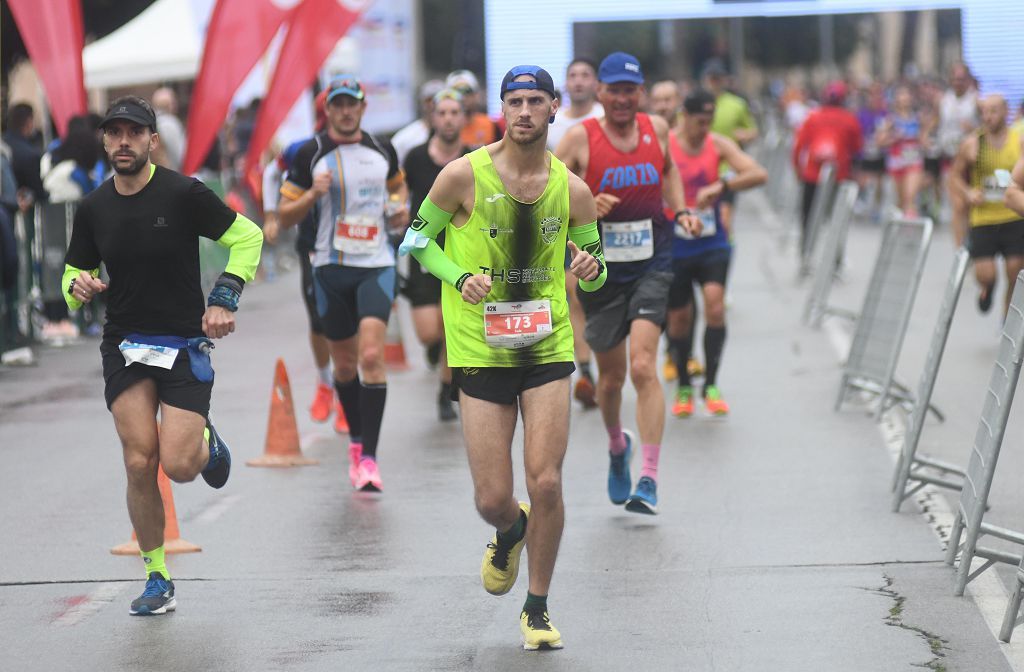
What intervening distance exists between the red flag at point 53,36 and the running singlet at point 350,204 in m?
5.91

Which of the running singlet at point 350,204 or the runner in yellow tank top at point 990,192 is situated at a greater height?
the running singlet at point 350,204

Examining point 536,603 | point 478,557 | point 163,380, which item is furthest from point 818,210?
point 536,603

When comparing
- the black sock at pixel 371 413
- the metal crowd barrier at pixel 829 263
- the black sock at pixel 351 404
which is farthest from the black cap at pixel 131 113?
the metal crowd barrier at pixel 829 263

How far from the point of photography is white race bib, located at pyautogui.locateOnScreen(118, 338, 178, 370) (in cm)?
708

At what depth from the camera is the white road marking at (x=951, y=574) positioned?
633 cm

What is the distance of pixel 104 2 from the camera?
31531mm

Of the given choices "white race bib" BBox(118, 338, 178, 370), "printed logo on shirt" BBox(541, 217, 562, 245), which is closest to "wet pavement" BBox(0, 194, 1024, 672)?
"white race bib" BBox(118, 338, 178, 370)

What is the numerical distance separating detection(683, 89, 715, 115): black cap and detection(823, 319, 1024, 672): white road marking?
90.5 inches

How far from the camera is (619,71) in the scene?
8.88 m

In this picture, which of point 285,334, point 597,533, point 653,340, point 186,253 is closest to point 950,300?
point 653,340

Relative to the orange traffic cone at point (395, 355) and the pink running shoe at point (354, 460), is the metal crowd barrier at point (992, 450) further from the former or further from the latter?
the orange traffic cone at point (395, 355)

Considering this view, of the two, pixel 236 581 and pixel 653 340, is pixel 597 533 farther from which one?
pixel 236 581

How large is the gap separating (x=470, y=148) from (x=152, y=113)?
506cm

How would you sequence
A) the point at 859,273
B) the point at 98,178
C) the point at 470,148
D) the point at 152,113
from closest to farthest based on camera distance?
the point at 152,113
the point at 470,148
the point at 98,178
the point at 859,273
